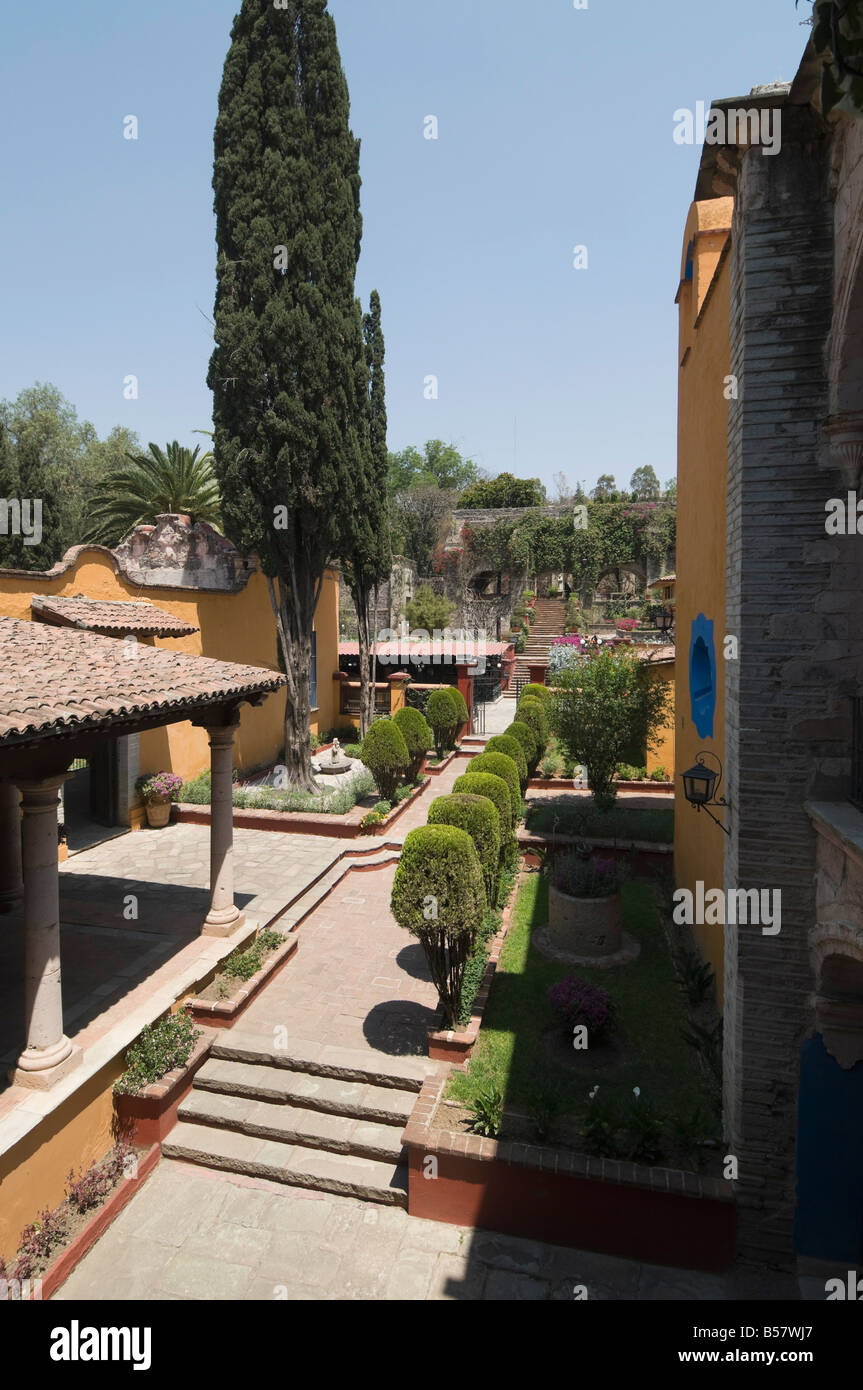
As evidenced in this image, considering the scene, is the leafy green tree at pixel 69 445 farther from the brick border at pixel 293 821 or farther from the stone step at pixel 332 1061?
the stone step at pixel 332 1061

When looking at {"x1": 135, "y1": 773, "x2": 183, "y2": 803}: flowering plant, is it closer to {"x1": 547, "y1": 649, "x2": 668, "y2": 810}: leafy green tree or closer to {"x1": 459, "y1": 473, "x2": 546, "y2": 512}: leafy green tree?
{"x1": 547, "y1": 649, "x2": 668, "y2": 810}: leafy green tree

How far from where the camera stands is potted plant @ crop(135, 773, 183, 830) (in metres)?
12.6

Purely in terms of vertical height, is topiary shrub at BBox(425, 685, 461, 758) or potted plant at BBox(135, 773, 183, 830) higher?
topiary shrub at BBox(425, 685, 461, 758)

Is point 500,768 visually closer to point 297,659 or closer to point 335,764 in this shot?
point 297,659

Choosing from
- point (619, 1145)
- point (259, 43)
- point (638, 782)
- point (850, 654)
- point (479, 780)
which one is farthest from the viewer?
point (638, 782)

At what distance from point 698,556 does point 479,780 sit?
373 cm

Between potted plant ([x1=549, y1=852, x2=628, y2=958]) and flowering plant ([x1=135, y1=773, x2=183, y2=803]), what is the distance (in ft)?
23.6

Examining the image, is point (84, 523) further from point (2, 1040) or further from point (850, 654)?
point (850, 654)

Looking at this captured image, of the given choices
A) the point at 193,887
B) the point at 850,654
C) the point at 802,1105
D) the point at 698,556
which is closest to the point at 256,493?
the point at 193,887

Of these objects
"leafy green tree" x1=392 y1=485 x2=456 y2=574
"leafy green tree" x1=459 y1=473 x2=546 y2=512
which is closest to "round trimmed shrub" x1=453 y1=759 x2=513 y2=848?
"leafy green tree" x1=392 y1=485 x2=456 y2=574

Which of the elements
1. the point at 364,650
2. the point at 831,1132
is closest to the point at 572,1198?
the point at 831,1132

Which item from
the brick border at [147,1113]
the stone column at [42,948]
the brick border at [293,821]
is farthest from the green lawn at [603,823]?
the stone column at [42,948]

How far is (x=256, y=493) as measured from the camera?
44.4 feet
